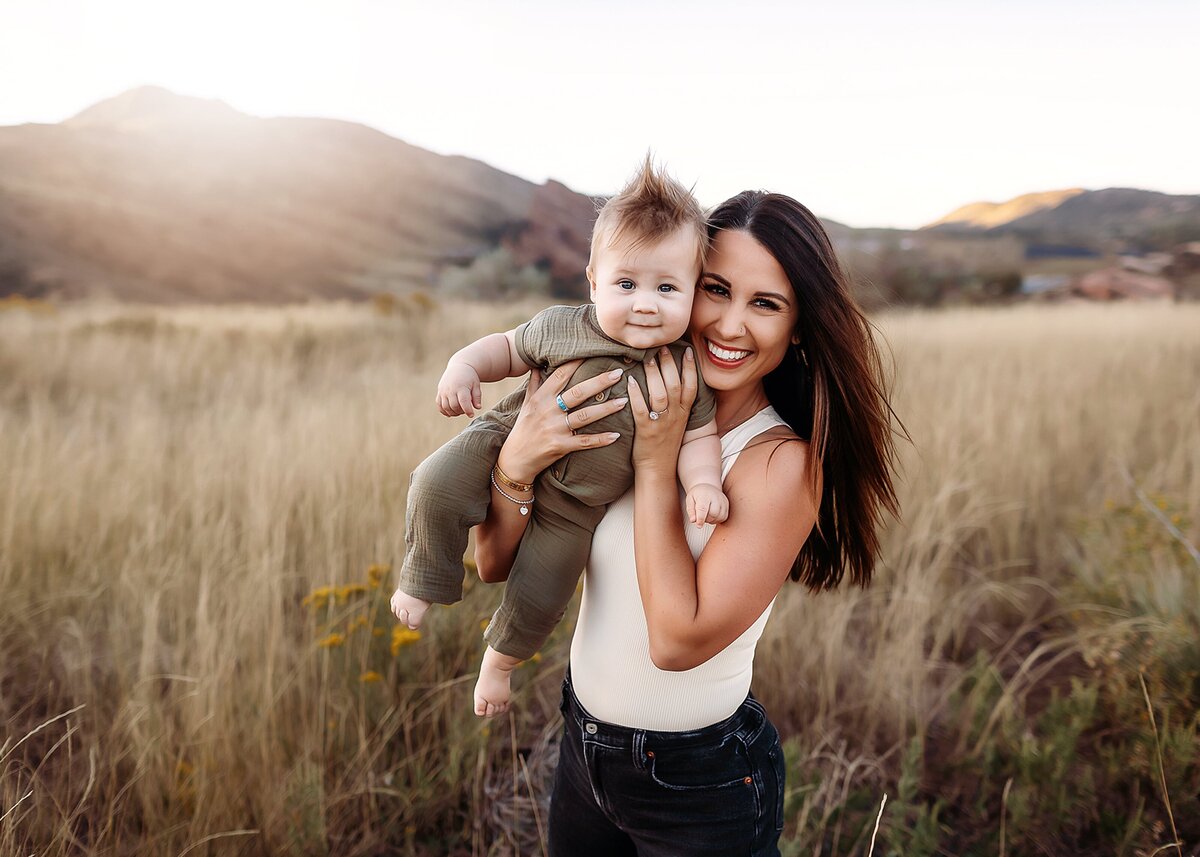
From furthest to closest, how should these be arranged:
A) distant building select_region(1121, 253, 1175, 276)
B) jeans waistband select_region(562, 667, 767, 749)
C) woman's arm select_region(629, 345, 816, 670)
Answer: distant building select_region(1121, 253, 1175, 276) → jeans waistband select_region(562, 667, 767, 749) → woman's arm select_region(629, 345, 816, 670)

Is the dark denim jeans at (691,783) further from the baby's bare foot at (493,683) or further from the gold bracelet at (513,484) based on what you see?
the gold bracelet at (513,484)

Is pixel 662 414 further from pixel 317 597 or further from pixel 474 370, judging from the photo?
pixel 317 597

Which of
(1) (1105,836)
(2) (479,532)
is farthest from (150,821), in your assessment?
(1) (1105,836)

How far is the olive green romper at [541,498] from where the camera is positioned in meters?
1.56

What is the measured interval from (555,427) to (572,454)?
8 centimetres

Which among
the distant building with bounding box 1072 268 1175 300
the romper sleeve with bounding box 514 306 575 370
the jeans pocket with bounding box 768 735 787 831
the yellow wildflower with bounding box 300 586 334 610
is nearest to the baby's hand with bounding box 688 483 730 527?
the romper sleeve with bounding box 514 306 575 370

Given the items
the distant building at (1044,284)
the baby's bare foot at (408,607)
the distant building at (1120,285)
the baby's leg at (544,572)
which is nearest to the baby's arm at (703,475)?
the baby's leg at (544,572)

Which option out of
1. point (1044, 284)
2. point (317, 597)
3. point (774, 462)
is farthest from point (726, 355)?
point (1044, 284)

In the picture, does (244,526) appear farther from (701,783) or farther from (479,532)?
(701,783)

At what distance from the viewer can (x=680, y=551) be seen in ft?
4.62

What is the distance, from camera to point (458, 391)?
156 centimetres

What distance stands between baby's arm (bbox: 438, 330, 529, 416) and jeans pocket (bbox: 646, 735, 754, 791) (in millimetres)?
798

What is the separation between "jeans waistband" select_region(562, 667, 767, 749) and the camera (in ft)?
4.81

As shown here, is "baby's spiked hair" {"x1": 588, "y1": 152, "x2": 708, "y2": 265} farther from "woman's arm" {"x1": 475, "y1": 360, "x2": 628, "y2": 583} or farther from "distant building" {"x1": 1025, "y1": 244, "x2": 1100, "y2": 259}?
"distant building" {"x1": 1025, "y1": 244, "x2": 1100, "y2": 259}
